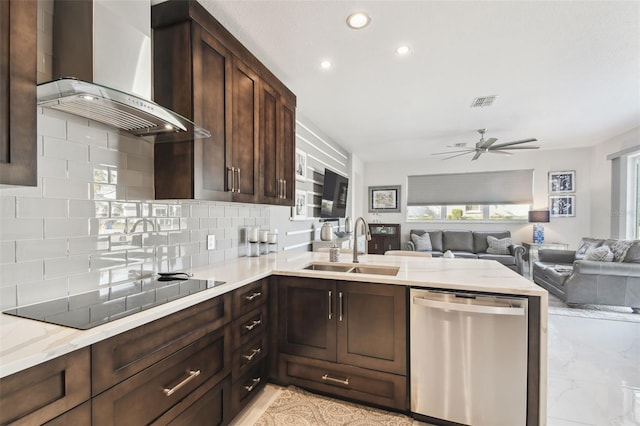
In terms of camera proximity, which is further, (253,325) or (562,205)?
(562,205)

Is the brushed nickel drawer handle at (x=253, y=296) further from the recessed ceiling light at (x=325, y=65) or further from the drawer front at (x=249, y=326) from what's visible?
the recessed ceiling light at (x=325, y=65)

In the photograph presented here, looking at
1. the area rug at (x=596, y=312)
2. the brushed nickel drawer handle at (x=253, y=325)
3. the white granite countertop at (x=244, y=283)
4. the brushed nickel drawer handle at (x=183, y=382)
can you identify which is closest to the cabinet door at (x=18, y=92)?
the white granite countertop at (x=244, y=283)

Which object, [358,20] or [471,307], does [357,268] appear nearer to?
[471,307]

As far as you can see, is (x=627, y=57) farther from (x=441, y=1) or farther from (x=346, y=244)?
(x=346, y=244)

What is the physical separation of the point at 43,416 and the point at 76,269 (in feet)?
2.53

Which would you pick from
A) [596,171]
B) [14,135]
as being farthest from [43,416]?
[596,171]

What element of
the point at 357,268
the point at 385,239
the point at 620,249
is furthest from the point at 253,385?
the point at 385,239

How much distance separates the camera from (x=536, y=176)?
6.38 metres

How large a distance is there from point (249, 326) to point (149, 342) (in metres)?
0.75

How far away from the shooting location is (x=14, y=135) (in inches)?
37.9

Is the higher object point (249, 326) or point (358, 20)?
point (358, 20)

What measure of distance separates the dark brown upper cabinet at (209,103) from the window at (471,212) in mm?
5603

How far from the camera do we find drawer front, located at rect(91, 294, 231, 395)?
3.39 ft

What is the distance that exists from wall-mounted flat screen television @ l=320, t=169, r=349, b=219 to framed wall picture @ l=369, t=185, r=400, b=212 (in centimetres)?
228
